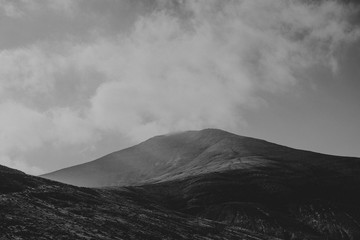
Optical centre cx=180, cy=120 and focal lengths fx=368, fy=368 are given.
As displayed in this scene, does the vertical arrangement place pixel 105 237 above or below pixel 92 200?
below

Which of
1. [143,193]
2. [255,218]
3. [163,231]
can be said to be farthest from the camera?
[143,193]

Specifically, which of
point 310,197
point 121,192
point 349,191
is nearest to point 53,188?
point 121,192

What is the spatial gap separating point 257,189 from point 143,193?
59889 mm

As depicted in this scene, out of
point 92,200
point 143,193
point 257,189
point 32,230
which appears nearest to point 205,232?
point 92,200

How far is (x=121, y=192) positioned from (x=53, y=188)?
211ft

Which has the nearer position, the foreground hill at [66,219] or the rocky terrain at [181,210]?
the foreground hill at [66,219]

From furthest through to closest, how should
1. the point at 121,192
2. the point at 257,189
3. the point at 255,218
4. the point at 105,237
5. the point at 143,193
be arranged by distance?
the point at 257,189 → the point at 143,193 → the point at 121,192 → the point at 255,218 → the point at 105,237

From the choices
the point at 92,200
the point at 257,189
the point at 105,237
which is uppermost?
the point at 257,189

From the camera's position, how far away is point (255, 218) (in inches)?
5787

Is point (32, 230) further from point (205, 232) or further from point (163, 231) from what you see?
point (205, 232)

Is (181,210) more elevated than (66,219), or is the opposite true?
(181,210)

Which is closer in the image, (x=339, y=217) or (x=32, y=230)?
(x=32, y=230)

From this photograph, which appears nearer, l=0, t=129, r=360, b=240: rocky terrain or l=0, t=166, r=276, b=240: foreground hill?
l=0, t=166, r=276, b=240: foreground hill

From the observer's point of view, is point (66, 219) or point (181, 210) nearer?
point (66, 219)
